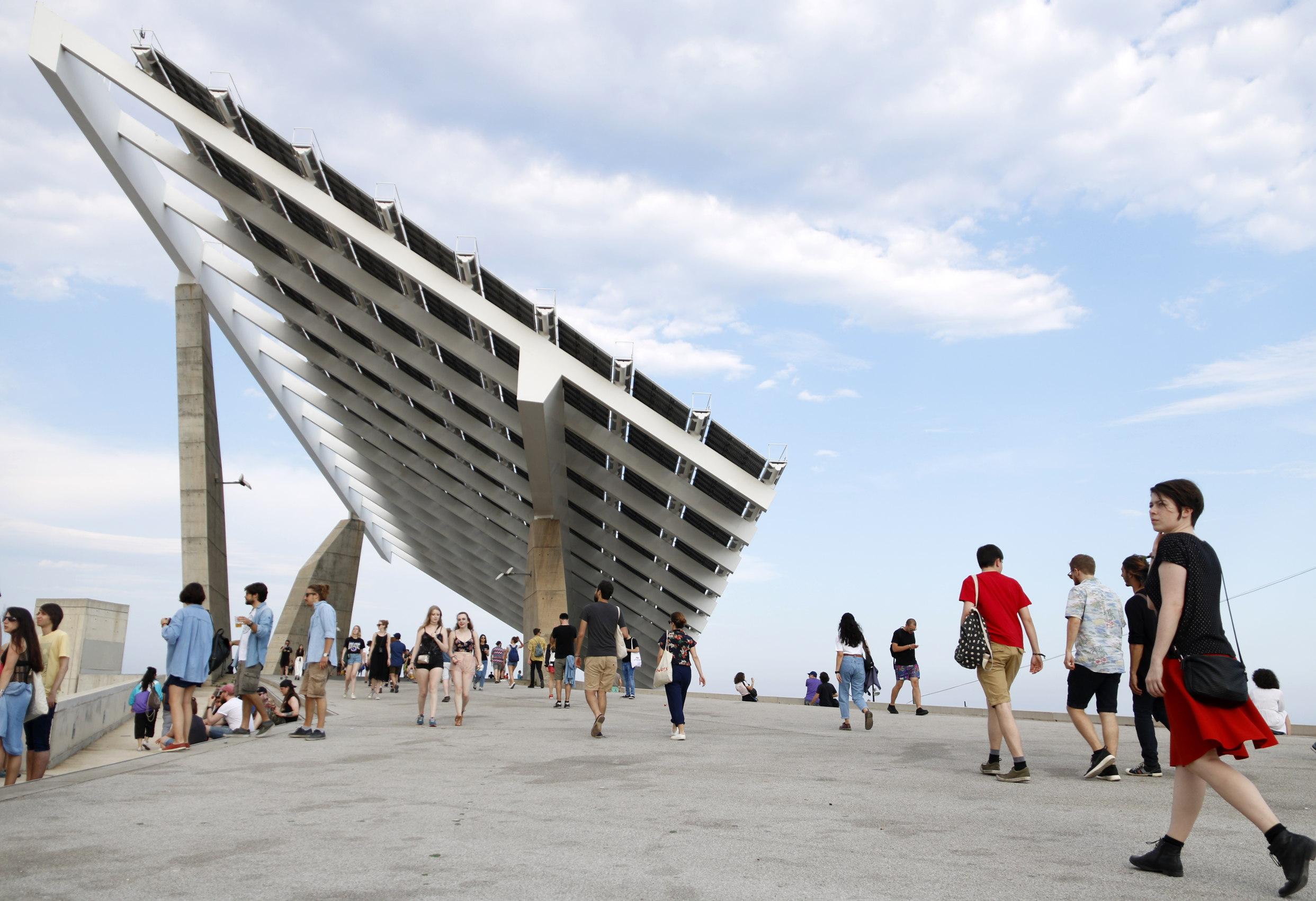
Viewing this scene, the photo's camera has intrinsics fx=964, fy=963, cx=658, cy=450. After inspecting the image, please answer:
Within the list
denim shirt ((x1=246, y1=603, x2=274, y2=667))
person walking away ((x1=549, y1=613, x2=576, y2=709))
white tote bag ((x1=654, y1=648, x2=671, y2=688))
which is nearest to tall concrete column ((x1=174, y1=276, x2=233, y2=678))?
person walking away ((x1=549, y1=613, x2=576, y2=709))

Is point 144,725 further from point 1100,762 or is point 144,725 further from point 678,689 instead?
point 1100,762

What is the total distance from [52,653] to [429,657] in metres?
4.14

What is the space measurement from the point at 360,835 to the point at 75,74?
19.5 meters

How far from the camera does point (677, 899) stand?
10.8ft

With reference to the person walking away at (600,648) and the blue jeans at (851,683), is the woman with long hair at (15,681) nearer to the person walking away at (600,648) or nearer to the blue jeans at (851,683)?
the person walking away at (600,648)

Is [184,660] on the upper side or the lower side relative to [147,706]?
upper

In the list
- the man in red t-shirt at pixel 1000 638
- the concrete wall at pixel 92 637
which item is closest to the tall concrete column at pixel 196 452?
the concrete wall at pixel 92 637

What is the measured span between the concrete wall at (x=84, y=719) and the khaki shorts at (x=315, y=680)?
7.23 feet

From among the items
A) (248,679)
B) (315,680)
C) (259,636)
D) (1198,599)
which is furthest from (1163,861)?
(248,679)

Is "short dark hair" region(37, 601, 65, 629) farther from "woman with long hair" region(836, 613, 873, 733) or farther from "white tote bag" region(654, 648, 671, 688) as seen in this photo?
"woman with long hair" region(836, 613, 873, 733)

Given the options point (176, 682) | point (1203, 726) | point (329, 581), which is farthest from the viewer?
point (329, 581)

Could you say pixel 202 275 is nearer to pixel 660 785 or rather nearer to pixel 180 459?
pixel 180 459

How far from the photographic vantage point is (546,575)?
85.3 ft

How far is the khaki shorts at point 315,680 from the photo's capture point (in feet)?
31.3
